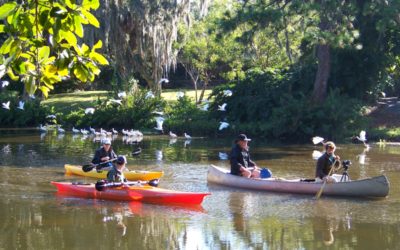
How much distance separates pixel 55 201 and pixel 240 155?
4.32m

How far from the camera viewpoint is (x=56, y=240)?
10836 mm

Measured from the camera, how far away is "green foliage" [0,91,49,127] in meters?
36.1

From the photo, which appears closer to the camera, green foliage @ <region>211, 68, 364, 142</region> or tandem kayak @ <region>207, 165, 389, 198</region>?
tandem kayak @ <region>207, 165, 389, 198</region>

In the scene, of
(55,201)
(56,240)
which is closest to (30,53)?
(56,240)

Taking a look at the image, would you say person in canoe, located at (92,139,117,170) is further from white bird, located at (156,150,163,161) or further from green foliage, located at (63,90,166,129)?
green foliage, located at (63,90,166,129)

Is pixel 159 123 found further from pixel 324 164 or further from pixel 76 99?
pixel 324 164

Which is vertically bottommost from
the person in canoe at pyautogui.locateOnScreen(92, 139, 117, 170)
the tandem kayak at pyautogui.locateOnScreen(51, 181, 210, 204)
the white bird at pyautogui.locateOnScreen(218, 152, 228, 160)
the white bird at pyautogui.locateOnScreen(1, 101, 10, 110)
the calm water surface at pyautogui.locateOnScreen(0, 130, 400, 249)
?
the calm water surface at pyautogui.locateOnScreen(0, 130, 400, 249)

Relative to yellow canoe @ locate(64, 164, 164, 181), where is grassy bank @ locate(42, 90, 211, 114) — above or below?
above

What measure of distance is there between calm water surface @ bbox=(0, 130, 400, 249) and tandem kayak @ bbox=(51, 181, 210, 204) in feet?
0.58

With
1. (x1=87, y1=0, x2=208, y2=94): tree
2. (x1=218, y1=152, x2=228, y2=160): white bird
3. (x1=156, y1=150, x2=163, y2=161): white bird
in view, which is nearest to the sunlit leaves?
(x1=156, y1=150, x2=163, y2=161): white bird

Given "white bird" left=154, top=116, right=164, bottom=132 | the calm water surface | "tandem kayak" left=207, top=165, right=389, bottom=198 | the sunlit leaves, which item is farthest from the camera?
"white bird" left=154, top=116, right=164, bottom=132

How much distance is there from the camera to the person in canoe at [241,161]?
15594 millimetres

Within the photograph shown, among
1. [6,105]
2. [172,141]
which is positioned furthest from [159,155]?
[6,105]

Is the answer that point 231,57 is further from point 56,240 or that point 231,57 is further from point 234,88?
point 56,240
